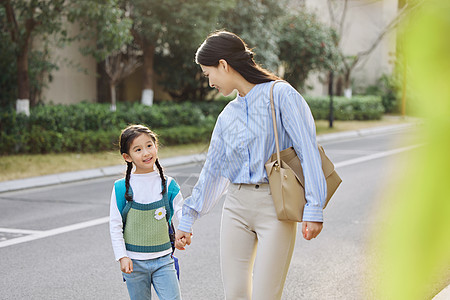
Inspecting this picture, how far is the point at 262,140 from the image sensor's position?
2598 millimetres

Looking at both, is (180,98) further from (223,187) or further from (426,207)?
(426,207)

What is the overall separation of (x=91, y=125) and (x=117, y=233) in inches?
449

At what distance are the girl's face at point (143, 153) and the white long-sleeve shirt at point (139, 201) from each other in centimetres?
6

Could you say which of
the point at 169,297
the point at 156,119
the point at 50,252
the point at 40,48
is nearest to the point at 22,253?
the point at 50,252

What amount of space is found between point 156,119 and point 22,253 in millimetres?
10090

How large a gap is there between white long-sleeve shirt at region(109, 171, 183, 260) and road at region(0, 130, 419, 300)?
0.99 m

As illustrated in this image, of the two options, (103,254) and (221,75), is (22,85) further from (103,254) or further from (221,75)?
(221,75)

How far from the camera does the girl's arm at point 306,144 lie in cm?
245

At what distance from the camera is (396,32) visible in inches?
23.0

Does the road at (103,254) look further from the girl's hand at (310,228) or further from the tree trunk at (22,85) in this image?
the tree trunk at (22,85)

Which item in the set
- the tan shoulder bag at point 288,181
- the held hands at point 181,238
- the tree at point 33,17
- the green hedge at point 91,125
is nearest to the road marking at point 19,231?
the held hands at point 181,238

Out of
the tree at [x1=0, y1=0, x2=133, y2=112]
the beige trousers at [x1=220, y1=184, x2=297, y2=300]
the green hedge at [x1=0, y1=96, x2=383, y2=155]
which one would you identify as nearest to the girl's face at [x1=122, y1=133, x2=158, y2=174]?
the beige trousers at [x1=220, y1=184, x2=297, y2=300]

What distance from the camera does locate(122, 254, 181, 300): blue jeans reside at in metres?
3.05

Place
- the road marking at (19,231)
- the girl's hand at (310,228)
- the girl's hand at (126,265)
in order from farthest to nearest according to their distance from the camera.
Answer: the road marking at (19,231) < the girl's hand at (126,265) < the girl's hand at (310,228)
